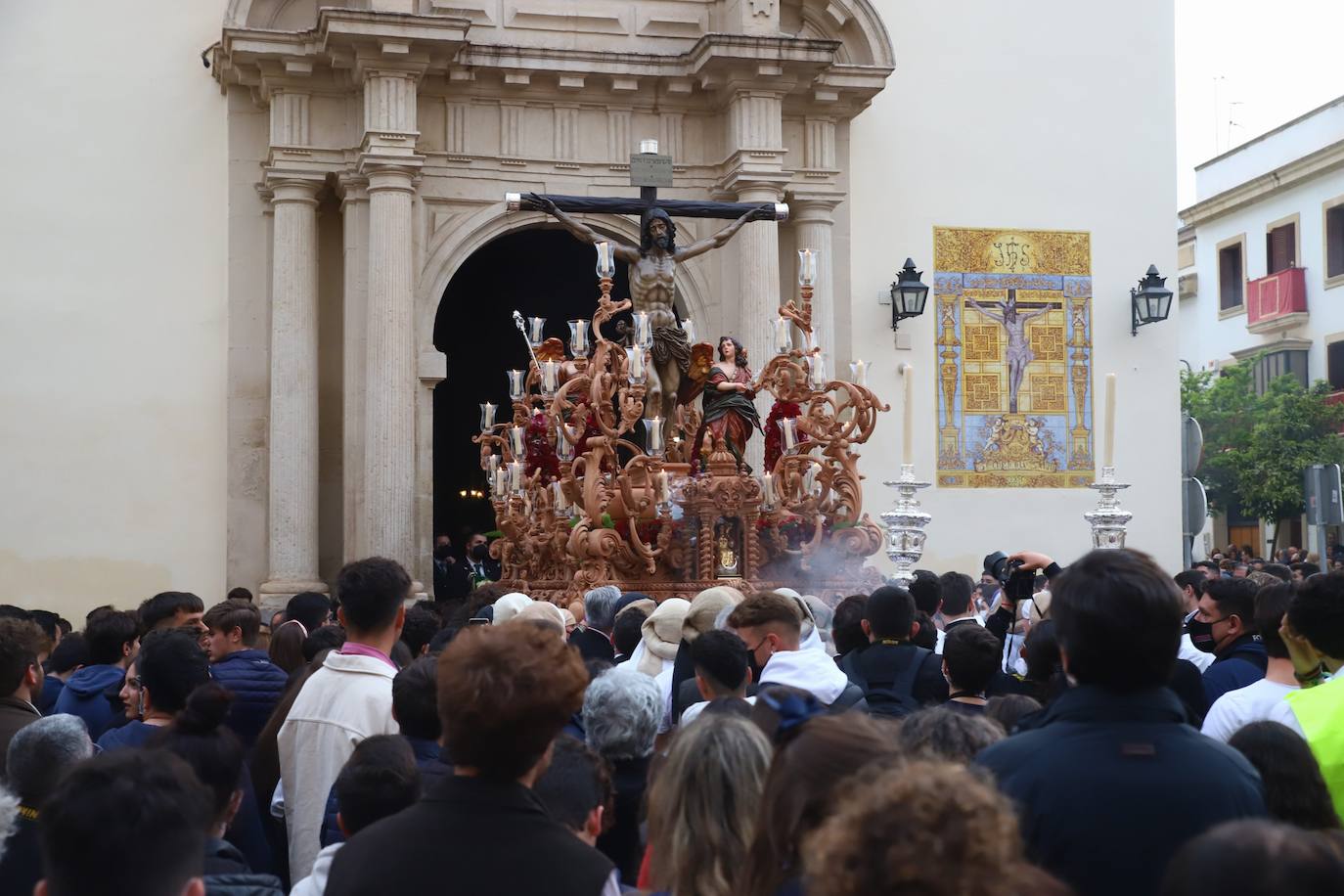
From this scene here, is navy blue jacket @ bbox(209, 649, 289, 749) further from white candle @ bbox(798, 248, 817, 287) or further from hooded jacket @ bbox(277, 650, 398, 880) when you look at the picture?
white candle @ bbox(798, 248, 817, 287)

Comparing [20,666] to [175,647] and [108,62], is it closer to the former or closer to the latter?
[175,647]

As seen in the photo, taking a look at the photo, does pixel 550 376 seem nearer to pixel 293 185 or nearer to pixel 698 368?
pixel 698 368

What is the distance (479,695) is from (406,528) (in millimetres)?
13497

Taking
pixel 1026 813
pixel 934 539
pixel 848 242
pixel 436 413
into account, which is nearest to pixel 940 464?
pixel 934 539

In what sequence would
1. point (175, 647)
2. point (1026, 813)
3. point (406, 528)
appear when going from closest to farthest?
1. point (1026, 813)
2. point (175, 647)
3. point (406, 528)

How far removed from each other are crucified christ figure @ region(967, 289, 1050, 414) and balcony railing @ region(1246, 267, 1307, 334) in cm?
2156

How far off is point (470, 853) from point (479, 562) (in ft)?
50.5

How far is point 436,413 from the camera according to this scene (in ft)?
82.7

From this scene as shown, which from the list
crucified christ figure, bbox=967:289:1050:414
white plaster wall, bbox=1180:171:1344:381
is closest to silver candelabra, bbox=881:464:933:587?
crucified christ figure, bbox=967:289:1050:414

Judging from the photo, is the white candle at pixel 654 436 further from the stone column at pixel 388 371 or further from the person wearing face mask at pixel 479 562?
the person wearing face mask at pixel 479 562

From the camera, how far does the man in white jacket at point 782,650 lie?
212 inches

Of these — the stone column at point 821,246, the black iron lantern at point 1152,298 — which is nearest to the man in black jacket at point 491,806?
the stone column at point 821,246

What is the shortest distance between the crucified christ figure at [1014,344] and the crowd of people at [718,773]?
13155 mm

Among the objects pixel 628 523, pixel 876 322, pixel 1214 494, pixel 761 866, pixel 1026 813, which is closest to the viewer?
pixel 761 866
